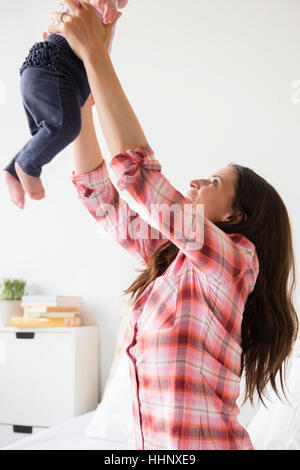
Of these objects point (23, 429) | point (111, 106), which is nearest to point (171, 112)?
point (23, 429)

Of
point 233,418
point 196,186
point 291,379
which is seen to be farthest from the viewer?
point 291,379

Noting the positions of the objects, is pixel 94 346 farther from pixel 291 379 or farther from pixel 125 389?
pixel 291 379

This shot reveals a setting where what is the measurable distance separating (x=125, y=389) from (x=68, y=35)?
1531 millimetres

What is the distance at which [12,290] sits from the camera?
2.49 meters

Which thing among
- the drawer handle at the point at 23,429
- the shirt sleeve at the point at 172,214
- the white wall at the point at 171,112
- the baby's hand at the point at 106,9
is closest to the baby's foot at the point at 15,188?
the shirt sleeve at the point at 172,214

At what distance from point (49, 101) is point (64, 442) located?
1379mm

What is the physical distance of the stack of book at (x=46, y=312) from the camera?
7.49 feet

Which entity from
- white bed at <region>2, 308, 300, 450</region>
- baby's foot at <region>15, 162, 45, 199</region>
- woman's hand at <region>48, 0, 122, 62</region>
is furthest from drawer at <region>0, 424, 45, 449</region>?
woman's hand at <region>48, 0, 122, 62</region>

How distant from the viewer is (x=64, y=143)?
0.60m

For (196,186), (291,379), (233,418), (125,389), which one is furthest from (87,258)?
(233,418)

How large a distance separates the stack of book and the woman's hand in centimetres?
182

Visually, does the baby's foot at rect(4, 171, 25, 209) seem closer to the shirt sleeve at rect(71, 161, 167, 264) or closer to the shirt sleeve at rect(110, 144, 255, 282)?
the shirt sleeve at rect(110, 144, 255, 282)

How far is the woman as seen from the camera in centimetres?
64
